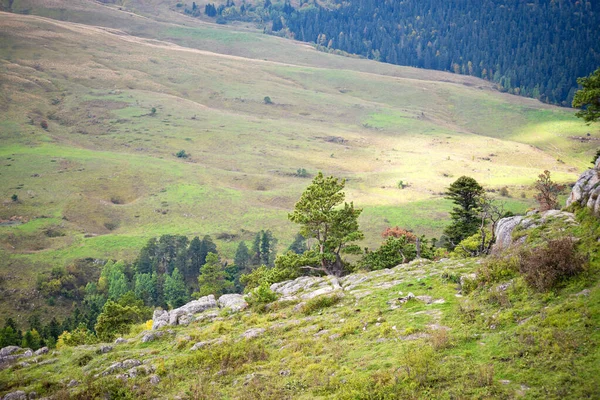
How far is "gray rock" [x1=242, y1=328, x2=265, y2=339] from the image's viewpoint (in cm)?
2311

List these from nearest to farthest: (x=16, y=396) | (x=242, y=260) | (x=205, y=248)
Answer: (x=16, y=396)
(x=242, y=260)
(x=205, y=248)

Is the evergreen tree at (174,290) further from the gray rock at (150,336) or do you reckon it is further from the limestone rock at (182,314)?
the gray rock at (150,336)

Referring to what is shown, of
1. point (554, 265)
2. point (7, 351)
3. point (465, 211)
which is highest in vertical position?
point (554, 265)

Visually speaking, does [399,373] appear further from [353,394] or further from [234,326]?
[234,326]

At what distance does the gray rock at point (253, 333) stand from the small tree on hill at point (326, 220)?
15974 millimetres

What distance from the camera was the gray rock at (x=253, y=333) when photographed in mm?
23109

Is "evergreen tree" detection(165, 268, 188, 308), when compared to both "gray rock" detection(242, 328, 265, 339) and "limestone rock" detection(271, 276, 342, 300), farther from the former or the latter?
"gray rock" detection(242, 328, 265, 339)

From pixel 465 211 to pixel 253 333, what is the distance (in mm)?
39442

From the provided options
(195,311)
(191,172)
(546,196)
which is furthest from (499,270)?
(191,172)

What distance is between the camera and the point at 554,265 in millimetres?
17609

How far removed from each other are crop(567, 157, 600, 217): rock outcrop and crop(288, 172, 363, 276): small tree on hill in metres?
18.8

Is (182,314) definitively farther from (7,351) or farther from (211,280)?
(211,280)

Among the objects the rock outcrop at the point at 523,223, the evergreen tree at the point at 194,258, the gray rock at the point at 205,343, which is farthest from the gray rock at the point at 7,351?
the evergreen tree at the point at 194,258

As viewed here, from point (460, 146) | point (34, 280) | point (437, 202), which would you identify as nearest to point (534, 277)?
point (34, 280)
